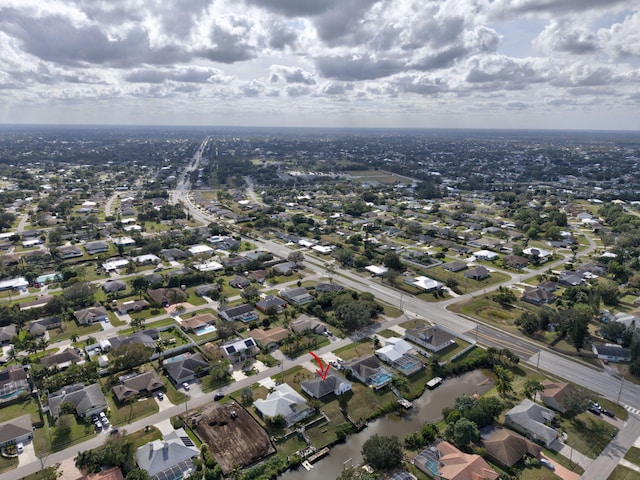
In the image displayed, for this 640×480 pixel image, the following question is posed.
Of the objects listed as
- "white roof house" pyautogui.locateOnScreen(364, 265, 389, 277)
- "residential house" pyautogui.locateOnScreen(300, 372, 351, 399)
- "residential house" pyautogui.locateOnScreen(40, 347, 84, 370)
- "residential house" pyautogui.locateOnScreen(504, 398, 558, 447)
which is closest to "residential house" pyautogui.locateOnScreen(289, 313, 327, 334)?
"residential house" pyautogui.locateOnScreen(300, 372, 351, 399)

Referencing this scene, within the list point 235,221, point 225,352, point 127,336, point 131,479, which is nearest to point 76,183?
point 235,221

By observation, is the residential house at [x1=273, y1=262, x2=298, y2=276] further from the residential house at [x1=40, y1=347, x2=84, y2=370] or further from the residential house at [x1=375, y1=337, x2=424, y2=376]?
the residential house at [x1=40, y1=347, x2=84, y2=370]

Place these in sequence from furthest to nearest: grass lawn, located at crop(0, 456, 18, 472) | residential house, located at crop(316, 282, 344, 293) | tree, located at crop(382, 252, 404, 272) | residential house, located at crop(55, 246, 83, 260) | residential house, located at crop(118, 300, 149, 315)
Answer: residential house, located at crop(55, 246, 83, 260) → tree, located at crop(382, 252, 404, 272) → residential house, located at crop(316, 282, 344, 293) → residential house, located at crop(118, 300, 149, 315) → grass lawn, located at crop(0, 456, 18, 472)

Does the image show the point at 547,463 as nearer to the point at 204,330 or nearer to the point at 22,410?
the point at 204,330

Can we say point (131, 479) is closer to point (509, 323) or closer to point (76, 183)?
point (509, 323)

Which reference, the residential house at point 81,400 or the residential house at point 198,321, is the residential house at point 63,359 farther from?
the residential house at point 198,321

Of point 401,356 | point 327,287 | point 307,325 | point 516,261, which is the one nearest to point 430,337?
point 401,356
